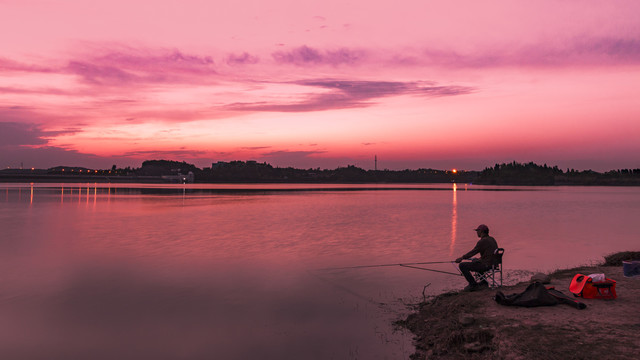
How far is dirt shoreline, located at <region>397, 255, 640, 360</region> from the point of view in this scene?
27.2 ft

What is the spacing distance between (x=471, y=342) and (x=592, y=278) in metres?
3.99

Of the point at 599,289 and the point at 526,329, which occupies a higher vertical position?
the point at 599,289

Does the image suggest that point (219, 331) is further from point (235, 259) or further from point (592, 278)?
point (235, 259)

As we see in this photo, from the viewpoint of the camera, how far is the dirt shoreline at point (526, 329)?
830cm

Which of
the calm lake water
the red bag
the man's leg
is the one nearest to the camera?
the calm lake water

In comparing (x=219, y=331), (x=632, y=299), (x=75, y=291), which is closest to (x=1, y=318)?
(x=75, y=291)

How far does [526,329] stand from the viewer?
9.31 meters

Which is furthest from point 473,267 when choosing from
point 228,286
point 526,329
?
point 228,286

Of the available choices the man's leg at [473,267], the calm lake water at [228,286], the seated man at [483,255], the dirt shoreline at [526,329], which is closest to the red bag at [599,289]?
the dirt shoreline at [526,329]

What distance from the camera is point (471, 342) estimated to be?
9.67 m

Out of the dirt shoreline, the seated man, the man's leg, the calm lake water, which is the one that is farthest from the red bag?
the calm lake water

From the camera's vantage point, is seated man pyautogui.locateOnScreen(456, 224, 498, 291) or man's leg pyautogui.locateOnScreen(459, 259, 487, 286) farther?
man's leg pyautogui.locateOnScreen(459, 259, 487, 286)

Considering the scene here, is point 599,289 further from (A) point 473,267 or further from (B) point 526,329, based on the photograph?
(B) point 526,329

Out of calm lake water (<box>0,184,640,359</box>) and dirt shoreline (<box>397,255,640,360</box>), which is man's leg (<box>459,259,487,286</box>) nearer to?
dirt shoreline (<box>397,255,640,360</box>)
